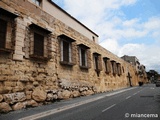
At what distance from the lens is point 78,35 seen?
15789 millimetres

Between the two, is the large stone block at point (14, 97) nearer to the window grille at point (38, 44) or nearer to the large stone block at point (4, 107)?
the large stone block at point (4, 107)

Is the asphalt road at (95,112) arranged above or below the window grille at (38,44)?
below

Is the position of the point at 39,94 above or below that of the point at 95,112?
above

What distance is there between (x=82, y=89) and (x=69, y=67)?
2.72 m

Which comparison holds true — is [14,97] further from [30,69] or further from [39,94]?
[30,69]

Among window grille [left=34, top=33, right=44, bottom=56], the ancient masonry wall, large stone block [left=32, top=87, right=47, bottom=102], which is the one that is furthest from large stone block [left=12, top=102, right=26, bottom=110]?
window grille [left=34, top=33, right=44, bottom=56]

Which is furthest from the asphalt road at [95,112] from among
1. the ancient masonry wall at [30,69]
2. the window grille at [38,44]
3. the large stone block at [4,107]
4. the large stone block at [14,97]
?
the window grille at [38,44]

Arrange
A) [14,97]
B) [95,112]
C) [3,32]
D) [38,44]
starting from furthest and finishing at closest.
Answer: [38,44], [3,32], [14,97], [95,112]

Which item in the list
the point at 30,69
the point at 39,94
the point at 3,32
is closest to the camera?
the point at 3,32

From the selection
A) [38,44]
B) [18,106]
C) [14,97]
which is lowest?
[18,106]

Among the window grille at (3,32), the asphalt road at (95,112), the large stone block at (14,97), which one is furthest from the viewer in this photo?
the window grille at (3,32)

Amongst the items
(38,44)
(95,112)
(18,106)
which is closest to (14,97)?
(18,106)

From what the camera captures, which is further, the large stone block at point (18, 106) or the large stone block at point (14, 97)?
the large stone block at point (18, 106)

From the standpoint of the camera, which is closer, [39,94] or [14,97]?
[14,97]
